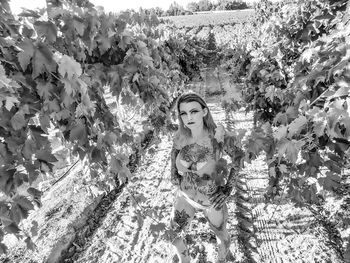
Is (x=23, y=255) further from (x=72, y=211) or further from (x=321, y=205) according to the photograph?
(x=321, y=205)

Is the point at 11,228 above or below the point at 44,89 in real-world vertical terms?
below

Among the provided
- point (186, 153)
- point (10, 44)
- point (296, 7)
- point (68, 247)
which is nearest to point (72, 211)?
point (68, 247)

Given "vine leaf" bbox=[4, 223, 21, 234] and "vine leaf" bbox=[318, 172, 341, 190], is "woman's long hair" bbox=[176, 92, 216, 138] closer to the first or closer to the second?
"vine leaf" bbox=[318, 172, 341, 190]

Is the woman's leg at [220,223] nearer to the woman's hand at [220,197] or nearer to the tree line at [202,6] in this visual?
the woman's hand at [220,197]

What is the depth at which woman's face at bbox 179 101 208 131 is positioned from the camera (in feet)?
7.44

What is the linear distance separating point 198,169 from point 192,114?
48 centimetres

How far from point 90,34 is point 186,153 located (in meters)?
1.23

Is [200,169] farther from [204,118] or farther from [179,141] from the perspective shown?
[204,118]

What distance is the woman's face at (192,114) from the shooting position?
227 centimetres

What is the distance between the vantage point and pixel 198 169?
243 centimetres

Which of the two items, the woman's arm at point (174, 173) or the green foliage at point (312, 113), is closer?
the green foliage at point (312, 113)

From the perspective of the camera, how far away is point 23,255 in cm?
319

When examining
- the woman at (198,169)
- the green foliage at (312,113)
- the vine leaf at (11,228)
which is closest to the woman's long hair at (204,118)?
the woman at (198,169)

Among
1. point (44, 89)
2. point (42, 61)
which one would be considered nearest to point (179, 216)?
point (44, 89)
